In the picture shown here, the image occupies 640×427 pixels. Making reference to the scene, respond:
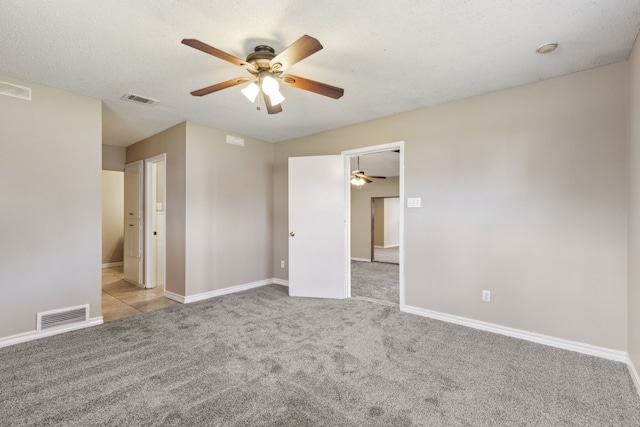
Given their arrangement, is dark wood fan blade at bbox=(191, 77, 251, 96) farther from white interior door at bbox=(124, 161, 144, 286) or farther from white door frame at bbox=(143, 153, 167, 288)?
white interior door at bbox=(124, 161, 144, 286)

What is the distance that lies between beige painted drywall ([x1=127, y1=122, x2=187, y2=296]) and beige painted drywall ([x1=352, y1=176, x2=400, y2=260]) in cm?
511

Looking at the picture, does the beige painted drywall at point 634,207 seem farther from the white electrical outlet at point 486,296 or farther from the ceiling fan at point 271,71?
the ceiling fan at point 271,71

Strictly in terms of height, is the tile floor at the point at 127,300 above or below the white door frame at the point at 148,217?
below

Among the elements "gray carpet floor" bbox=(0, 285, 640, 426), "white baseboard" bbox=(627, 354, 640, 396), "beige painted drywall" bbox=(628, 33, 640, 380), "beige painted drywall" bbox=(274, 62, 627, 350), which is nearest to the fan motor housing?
"beige painted drywall" bbox=(274, 62, 627, 350)

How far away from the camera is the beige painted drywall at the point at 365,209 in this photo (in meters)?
8.20

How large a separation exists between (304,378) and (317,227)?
8.04 feet

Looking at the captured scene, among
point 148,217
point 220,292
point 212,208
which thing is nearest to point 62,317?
point 220,292

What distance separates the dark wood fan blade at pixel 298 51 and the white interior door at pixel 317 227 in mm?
2293

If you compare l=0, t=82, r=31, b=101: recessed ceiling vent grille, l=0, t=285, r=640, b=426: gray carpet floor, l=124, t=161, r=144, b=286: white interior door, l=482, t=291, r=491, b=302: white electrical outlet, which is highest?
l=0, t=82, r=31, b=101: recessed ceiling vent grille

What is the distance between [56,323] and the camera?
3.01 m

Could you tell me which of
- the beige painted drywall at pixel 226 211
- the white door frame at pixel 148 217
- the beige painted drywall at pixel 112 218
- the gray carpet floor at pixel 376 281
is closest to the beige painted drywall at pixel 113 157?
the white door frame at pixel 148 217

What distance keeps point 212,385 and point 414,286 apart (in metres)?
2.46

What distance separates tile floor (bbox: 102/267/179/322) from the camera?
12.1 feet

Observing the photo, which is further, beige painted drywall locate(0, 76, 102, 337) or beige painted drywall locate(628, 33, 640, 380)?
Answer: beige painted drywall locate(0, 76, 102, 337)
